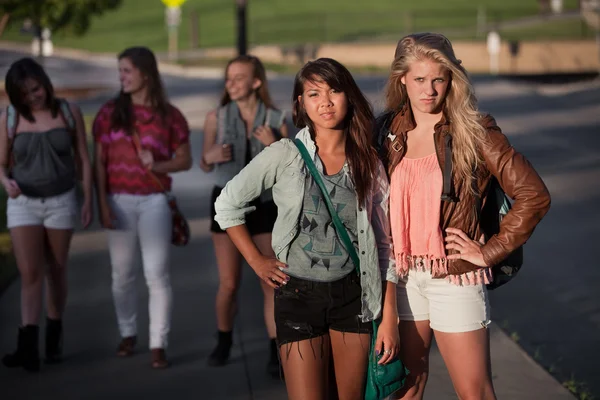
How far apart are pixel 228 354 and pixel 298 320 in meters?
2.87

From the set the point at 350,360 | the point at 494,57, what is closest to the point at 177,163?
the point at 350,360

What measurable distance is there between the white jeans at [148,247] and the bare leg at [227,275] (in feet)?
1.07

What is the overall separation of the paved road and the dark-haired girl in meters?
0.48

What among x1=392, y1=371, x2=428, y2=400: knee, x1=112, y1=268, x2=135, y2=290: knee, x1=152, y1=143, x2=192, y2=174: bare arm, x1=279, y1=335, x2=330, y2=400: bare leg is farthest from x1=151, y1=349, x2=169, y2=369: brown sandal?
x1=279, y1=335, x2=330, y2=400: bare leg

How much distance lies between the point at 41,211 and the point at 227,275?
3.88 ft

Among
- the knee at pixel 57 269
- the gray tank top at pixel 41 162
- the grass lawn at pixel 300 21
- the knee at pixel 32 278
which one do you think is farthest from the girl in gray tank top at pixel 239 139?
the grass lawn at pixel 300 21

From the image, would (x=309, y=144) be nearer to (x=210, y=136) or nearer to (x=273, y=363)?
(x=210, y=136)

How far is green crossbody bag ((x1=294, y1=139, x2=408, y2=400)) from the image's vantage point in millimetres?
4465

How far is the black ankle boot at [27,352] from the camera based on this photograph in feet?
23.5

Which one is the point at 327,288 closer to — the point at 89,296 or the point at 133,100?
the point at 133,100

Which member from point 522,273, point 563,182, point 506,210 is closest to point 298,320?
point 506,210

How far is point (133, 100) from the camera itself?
7.07 metres

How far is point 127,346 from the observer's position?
24.4 feet

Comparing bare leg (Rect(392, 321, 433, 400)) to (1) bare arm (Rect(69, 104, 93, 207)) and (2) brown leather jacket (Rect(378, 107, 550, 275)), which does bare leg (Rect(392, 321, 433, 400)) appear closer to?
(2) brown leather jacket (Rect(378, 107, 550, 275))
